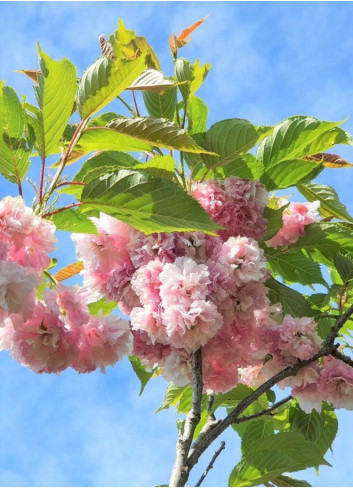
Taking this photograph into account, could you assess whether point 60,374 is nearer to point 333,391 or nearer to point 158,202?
point 158,202

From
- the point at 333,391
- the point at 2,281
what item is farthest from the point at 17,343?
the point at 333,391

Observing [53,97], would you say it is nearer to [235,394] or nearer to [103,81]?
[103,81]

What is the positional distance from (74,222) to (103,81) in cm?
40

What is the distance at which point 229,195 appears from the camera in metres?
1.95

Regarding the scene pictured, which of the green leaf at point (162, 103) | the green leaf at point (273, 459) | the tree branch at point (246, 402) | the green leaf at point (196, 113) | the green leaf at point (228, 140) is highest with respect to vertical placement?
the green leaf at point (196, 113)

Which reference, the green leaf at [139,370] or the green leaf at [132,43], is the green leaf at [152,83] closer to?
the green leaf at [132,43]

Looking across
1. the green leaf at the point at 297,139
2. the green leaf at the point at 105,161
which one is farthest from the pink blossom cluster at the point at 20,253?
the green leaf at the point at 297,139

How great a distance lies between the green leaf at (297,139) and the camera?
6.88 feet

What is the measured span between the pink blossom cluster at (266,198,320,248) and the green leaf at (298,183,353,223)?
0.19m

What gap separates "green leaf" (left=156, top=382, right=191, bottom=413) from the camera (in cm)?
238

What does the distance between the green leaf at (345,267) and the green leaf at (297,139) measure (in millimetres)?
344

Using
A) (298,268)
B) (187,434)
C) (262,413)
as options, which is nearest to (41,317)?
(187,434)

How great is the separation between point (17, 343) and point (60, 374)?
0.13 meters

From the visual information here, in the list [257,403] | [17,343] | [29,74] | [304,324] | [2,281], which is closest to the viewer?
[2,281]
